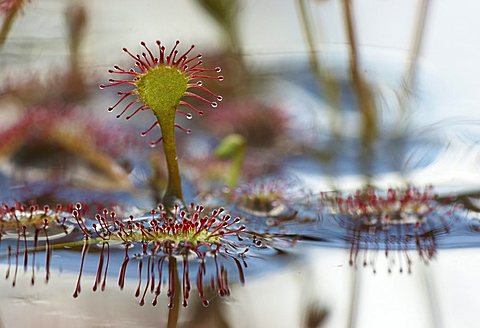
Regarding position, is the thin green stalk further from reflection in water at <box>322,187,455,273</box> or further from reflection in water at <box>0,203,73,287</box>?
reflection in water at <box>0,203,73,287</box>

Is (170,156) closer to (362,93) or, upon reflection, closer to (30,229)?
(30,229)

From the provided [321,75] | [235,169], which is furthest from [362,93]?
[235,169]

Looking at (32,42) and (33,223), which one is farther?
(32,42)

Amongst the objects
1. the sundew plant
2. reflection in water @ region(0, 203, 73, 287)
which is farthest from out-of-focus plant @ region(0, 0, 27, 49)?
reflection in water @ region(0, 203, 73, 287)

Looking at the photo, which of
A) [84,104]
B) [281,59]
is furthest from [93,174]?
[281,59]

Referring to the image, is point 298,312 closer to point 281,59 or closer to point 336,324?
point 336,324

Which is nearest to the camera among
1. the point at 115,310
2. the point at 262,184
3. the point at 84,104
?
the point at 115,310

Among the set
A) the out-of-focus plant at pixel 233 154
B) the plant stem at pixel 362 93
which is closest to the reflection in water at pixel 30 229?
the out-of-focus plant at pixel 233 154
